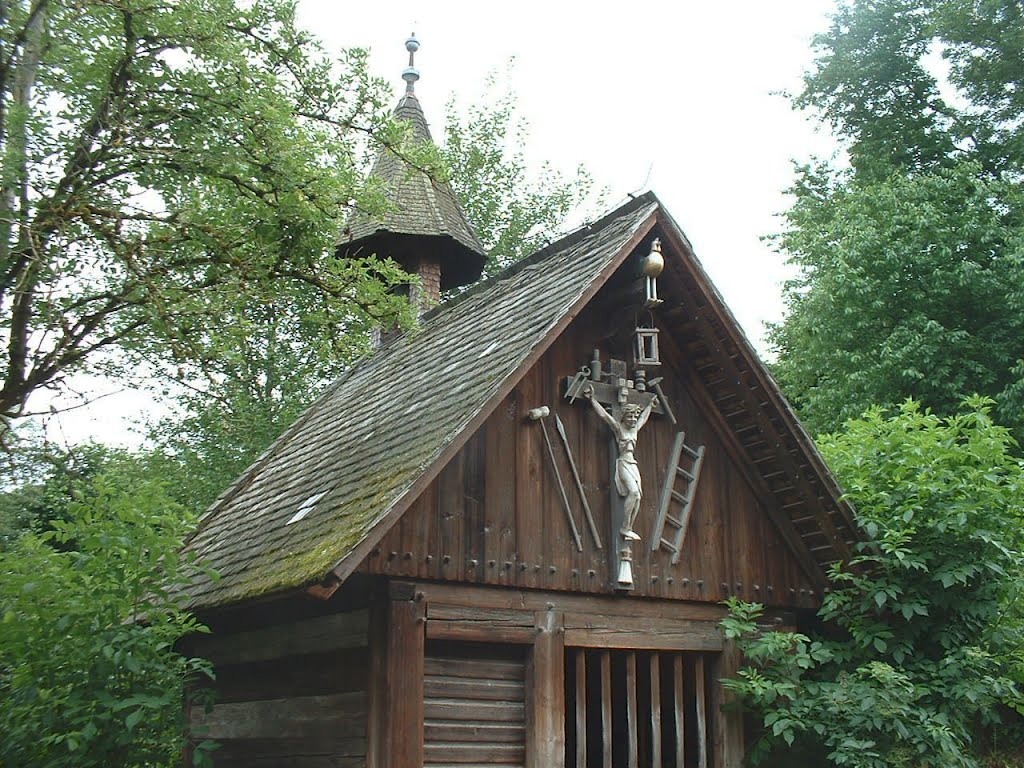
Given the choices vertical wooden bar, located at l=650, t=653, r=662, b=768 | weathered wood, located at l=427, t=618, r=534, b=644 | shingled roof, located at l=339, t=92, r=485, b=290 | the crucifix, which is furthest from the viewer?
shingled roof, located at l=339, t=92, r=485, b=290

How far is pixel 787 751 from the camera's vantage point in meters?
10.3

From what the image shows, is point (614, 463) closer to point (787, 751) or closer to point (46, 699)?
point (787, 751)

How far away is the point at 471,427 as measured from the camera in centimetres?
832

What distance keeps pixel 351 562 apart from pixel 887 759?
4.88 m

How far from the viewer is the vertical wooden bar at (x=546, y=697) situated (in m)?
8.96

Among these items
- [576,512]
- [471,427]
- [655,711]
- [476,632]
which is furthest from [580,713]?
[471,427]

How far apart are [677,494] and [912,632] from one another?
2.40m

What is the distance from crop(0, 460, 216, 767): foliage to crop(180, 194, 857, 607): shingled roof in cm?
76

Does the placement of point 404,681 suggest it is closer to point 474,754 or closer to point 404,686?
point 404,686

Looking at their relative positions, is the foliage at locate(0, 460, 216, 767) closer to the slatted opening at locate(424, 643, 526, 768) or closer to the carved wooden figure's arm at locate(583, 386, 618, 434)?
the slatted opening at locate(424, 643, 526, 768)

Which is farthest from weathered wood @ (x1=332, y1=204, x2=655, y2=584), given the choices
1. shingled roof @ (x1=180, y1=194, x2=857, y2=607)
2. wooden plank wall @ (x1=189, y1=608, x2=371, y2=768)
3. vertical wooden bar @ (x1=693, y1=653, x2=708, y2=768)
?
vertical wooden bar @ (x1=693, y1=653, x2=708, y2=768)

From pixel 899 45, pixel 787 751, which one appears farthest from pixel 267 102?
pixel 899 45

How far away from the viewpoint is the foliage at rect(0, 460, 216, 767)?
336 inches

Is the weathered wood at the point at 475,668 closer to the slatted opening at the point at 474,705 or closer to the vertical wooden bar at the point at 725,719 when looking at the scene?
the slatted opening at the point at 474,705
